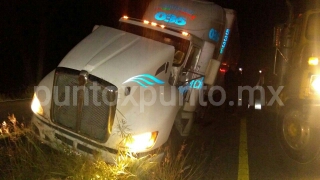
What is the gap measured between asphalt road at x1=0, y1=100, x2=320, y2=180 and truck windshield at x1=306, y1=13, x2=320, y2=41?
7.45 ft

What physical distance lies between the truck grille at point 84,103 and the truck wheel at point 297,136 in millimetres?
3457

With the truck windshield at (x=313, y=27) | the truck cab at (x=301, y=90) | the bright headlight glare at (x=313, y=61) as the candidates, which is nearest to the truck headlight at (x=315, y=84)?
the truck cab at (x=301, y=90)

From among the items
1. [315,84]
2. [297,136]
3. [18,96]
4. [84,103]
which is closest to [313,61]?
[315,84]

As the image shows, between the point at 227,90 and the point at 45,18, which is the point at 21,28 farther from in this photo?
the point at 227,90

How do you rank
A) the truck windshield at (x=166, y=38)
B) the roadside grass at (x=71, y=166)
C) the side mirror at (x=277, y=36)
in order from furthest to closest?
the side mirror at (x=277, y=36), the truck windshield at (x=166, y=38), the roadside grass at (x=71, y=166)

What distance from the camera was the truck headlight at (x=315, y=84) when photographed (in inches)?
285

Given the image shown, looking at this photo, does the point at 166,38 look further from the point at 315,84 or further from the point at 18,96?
the point at 18,96

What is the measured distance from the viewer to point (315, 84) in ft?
23.9

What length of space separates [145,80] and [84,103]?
3.50 feet

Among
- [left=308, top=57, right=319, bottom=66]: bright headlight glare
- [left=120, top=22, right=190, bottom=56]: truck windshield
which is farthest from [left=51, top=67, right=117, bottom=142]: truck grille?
[left=308, top=57, right=319, bottom=66]: bright headlight glare

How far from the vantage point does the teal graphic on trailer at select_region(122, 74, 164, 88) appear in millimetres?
6582

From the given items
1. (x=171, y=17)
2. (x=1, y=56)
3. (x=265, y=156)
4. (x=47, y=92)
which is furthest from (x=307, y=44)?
(x=1, y=56)

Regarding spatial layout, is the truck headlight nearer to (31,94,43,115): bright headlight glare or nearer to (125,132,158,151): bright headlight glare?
(125,132,158,151): bright headlight glare

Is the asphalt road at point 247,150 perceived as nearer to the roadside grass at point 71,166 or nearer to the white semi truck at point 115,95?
the white semi truck at point 115,95
